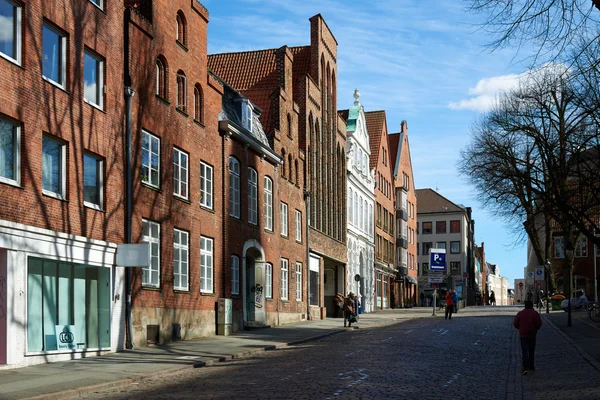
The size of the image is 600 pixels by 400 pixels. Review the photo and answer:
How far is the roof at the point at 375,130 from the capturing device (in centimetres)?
6938

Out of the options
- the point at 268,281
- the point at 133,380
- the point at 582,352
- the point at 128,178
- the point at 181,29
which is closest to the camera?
the point at 133,380

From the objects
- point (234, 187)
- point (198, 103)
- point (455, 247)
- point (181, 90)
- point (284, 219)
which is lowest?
point (284, 219)

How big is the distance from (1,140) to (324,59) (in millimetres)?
32365

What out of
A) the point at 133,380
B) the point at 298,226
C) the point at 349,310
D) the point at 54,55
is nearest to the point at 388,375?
the point at 133,380

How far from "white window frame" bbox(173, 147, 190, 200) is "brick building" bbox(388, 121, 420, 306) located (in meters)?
51.3

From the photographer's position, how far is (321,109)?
48.9 m

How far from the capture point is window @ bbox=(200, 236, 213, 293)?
31.0 meters

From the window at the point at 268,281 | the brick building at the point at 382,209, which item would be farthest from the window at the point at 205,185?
the brick building at the point at 382,209

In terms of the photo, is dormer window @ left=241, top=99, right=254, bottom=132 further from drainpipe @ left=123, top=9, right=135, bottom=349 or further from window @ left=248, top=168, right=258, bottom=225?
drainpipe @ left=123, top=9, right=135, bottom=349

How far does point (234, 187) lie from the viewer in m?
34.7

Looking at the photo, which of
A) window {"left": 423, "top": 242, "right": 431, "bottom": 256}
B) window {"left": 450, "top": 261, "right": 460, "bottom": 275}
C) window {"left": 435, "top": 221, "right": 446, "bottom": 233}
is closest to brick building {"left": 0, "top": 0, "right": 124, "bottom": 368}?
window {"left": 423, "top": 242, "right": 431, "bottom": 256}

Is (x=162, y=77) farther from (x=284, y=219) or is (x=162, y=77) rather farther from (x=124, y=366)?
(x=284, y=219)

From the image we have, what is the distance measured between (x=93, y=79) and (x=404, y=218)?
5995 centimetres

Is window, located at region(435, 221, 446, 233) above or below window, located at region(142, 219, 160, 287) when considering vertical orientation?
above
